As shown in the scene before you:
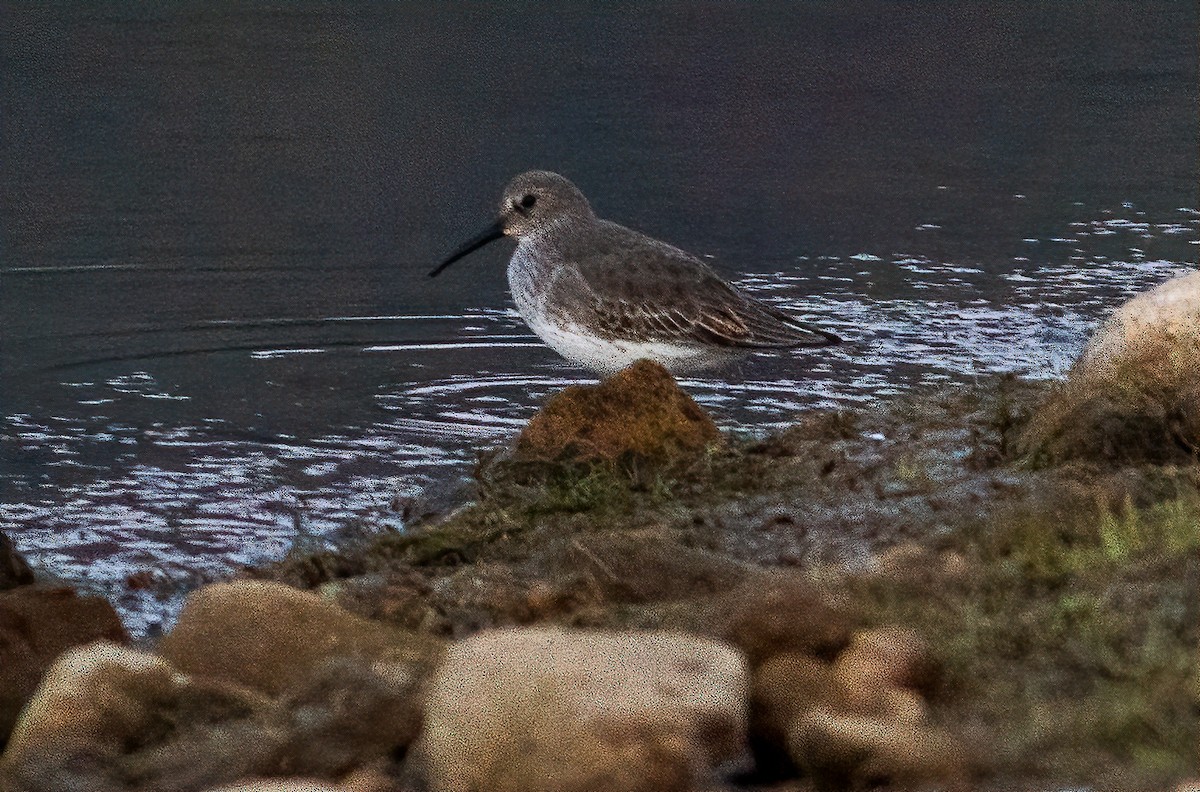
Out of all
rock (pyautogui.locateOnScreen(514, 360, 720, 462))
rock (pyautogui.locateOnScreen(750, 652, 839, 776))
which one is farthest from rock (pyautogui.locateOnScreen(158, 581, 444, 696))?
rock (pyautogui.locateOnScreen(514, 360, 720, 462))

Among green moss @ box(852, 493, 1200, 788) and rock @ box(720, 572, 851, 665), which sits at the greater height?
rock @ box(720, 572, 851, 665)

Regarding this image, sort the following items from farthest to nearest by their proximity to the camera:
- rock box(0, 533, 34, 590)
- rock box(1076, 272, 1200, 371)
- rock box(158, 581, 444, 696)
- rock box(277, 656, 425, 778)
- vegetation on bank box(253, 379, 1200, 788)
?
rock box(1076, 272, 1200, 371), rock box(0, 533, 34, 590), rock box(158, 581, 444, 696), rock box(277, 656, 425, 778), vegetation on bank box(253, 379, 1200, 788)

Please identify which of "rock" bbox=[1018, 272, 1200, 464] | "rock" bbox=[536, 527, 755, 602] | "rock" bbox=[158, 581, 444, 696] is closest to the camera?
"rock" bbox=[158, 581, 444, 696]

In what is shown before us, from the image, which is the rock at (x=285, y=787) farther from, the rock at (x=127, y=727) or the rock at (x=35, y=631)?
the rock at (x=35, y=631)

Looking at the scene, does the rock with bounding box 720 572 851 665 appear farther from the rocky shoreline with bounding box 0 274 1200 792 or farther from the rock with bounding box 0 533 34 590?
→ the rock with bounding box 0 533 34 590

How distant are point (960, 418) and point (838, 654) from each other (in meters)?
4.23

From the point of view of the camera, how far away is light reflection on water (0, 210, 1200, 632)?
7672mm

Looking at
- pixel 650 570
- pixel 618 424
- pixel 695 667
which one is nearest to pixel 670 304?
pixel 618 424

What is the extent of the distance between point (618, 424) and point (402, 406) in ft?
6.34

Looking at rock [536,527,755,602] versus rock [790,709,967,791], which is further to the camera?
rock [536,527,755,602]

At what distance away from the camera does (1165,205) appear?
14305mm

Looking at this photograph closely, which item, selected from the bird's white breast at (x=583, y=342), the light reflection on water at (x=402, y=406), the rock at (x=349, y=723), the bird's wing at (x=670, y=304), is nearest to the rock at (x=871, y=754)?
the rock at (x=349, y=723)

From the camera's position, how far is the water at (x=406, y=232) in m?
8.57

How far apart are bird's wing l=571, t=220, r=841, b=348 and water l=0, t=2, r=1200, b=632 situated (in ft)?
1.62
